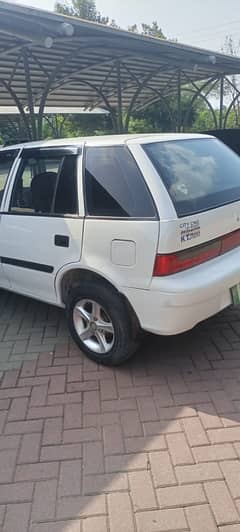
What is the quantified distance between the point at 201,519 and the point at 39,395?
1.33 metres

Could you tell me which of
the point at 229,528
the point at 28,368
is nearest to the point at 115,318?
the point at 28,368

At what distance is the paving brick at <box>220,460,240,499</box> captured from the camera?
1913mm

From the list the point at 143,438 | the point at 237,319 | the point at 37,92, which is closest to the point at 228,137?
the point at 237,319

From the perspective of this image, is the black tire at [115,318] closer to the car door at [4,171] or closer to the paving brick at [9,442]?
the paving brick at [9,442]

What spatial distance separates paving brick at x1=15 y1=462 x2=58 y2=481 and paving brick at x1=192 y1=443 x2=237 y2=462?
763mm

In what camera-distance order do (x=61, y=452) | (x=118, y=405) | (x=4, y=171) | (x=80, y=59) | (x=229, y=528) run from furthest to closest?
(x=80, y=59), (x=4, y=171), (x=118, y=405), (x=61, y=452), (x=229, y=528)

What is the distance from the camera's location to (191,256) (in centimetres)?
249

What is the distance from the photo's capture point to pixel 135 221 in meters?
2.44

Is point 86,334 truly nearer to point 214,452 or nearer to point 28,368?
point 28,368

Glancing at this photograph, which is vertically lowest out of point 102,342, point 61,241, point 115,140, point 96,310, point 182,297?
point 102,342

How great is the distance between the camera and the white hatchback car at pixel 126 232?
2.42 meters

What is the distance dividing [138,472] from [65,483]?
38 centimetres

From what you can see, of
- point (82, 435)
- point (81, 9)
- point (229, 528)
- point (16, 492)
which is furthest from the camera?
point (81, 9)

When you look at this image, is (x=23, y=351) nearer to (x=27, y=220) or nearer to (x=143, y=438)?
(x=27, y=220)
